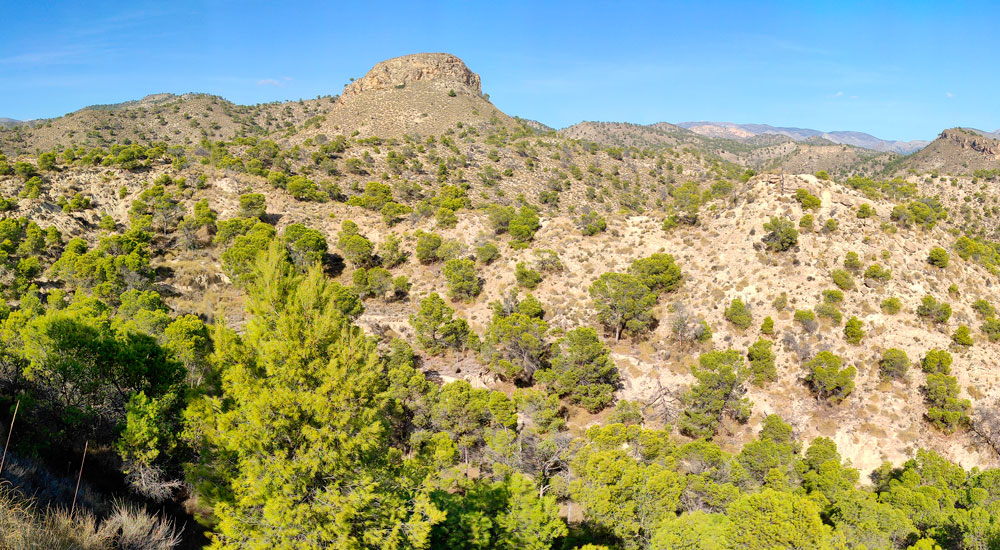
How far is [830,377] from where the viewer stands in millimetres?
26312

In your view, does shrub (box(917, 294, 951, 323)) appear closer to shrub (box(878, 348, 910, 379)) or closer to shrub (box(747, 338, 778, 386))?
shrub (box(878, 348, 910, 379))

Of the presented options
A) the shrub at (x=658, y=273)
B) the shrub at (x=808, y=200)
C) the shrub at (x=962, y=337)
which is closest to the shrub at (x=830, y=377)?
the shrub at (x=962, y=337)

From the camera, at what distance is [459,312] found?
37.2m

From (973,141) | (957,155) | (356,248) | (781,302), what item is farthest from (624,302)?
(973,141)

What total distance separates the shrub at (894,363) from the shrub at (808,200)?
13358 millimetres

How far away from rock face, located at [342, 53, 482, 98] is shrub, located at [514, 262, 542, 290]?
233 feet

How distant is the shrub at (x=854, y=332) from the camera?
28422 millimetres

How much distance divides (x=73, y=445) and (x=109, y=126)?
105968 millimetres

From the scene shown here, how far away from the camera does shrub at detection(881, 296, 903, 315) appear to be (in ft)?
95.4

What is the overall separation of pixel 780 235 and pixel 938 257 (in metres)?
9.89

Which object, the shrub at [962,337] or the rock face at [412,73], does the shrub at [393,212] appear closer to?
the shrub at [962,337]

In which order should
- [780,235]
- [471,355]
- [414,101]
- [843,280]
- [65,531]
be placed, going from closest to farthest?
[65,531]
[843,280]
[471,355]
[780,235]
[414,101]

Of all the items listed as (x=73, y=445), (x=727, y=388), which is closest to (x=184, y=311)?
(x=73, y=445)

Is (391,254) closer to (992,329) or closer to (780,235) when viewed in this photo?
(780,235)
